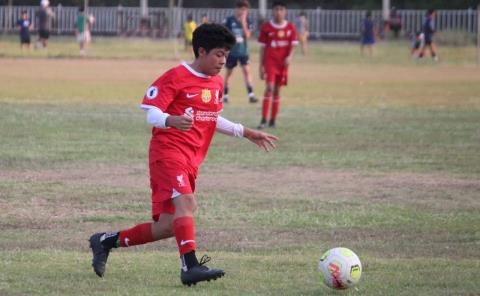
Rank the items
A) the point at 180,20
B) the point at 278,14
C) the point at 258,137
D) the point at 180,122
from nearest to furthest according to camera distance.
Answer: the point at 180,122 → the point at 258,137 → the point at 278,14 → the point at 180,20

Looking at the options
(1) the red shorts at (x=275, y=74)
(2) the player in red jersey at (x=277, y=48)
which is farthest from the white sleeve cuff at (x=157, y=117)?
(1) the red shorts at (x=275, y=74)

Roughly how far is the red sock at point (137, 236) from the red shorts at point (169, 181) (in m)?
0.25

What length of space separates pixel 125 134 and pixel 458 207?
7609 mm

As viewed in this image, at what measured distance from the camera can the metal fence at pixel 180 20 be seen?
57.0m

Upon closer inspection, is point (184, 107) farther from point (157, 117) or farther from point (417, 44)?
point (417, 44)

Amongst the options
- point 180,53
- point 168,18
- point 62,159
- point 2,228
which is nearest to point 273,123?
point 62,159

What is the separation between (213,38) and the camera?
7352 millimetres

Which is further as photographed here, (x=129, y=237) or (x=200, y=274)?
(x=129, y=237)

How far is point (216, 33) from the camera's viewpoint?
7352 mm

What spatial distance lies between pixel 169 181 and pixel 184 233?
0.35 m

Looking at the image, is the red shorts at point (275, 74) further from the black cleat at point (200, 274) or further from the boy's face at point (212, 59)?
the black cleat at point (200, 274)

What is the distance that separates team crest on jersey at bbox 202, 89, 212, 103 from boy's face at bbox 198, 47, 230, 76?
136mm

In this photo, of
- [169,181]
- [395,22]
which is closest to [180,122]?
[169,181]

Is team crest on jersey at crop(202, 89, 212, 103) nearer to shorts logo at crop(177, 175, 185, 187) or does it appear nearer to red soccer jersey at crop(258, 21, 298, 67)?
shorts logo at crop(177, 175, 185, 187)
